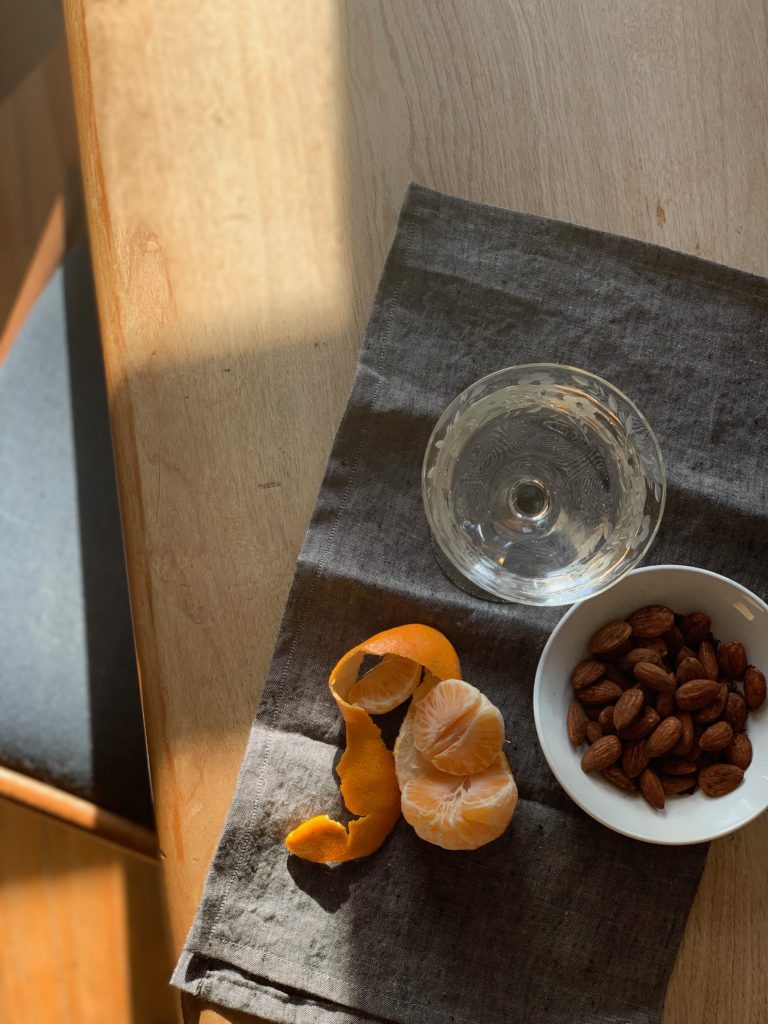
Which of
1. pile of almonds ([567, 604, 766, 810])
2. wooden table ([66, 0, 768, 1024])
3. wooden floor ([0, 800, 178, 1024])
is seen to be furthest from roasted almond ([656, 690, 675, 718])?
wooden floor ([0, 800, 178, 1024])

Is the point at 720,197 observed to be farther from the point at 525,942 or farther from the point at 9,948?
the point at 9,948

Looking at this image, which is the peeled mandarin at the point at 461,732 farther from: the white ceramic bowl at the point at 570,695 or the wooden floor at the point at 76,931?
the wooden floor at the point at 76,931

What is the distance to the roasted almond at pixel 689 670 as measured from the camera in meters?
0.87

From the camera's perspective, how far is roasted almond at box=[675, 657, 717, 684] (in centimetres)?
87

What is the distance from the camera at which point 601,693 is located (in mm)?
875

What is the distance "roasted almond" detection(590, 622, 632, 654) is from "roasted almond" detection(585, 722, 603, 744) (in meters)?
0.07

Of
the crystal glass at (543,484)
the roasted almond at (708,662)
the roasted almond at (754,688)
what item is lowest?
the roasted almond at (754,688)

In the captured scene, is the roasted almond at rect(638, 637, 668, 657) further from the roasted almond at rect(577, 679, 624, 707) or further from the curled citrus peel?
the curled citrus peel

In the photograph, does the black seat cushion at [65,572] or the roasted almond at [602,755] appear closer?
the roasted almond at [602,755]

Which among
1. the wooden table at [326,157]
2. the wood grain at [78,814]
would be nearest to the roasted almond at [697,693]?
the wooden table at [326,157]

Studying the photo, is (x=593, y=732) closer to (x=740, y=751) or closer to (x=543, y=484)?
(x=740, y=751)

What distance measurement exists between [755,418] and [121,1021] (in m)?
1.32

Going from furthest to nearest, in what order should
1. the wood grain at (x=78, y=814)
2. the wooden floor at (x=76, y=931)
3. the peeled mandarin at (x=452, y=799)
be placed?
the wooden floor at (x=76, y=931), the wood grain at (x=78, y=814), the peeled mandarin at (x=452, y=799)

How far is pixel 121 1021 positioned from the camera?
1.49 meters
